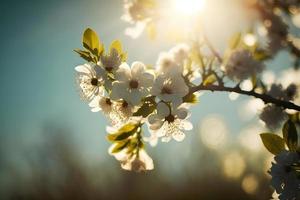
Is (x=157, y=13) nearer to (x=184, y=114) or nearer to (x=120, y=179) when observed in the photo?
(x=184, y=114)

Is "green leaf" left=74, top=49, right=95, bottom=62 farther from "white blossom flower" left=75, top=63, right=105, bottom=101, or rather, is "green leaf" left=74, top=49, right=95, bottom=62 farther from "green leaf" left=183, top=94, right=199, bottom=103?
"green leaf" left=183, top=94, right=199, bottom=103

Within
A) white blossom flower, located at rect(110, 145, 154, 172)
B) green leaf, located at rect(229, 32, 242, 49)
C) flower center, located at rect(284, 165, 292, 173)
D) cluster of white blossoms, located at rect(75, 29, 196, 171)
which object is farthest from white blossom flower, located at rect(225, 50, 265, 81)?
flower center, located at rect(284, 165, 292, 173)

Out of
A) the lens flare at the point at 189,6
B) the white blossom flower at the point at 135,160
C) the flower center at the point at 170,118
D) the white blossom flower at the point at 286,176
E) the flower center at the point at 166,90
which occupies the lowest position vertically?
the white blossom flower at the point at 286,176

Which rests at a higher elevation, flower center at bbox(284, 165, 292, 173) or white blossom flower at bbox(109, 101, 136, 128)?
white blossom flower at bbox(109, 101, 136, 128)

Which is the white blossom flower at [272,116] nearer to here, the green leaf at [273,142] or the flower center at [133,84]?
the green leaf at [273,142]

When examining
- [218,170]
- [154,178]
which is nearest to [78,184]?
[154,178]


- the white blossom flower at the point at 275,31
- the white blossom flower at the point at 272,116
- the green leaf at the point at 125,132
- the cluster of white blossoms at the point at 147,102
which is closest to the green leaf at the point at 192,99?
the cluster of white blossoms at the point at 147,102
